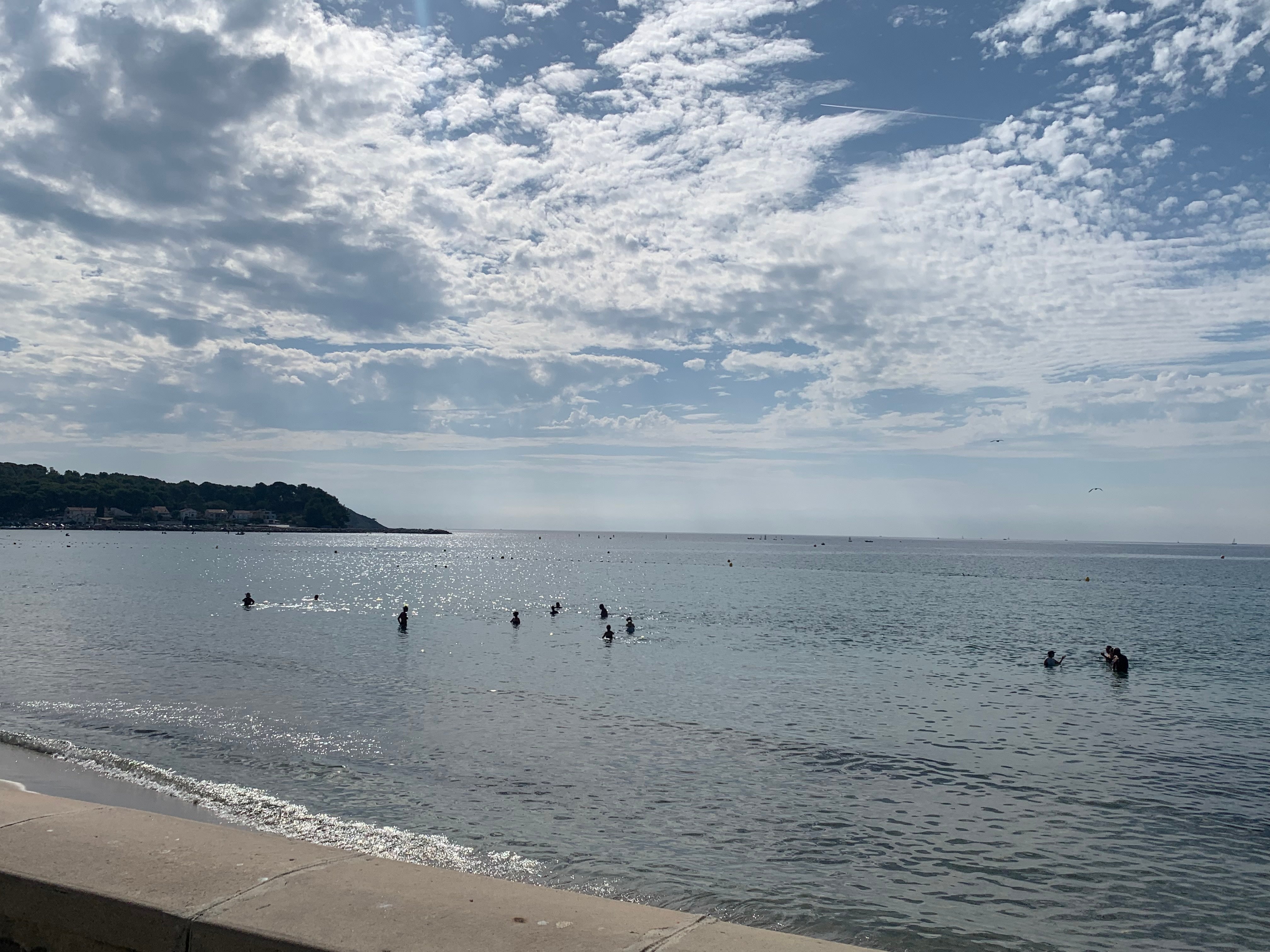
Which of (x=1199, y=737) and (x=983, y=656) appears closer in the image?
(x=1199, y=737)

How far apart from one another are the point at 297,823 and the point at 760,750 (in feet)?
35.9

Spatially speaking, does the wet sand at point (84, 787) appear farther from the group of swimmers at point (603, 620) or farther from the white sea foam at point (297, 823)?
the group of swimmers at point (603, 620)

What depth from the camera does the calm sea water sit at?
12.9 m

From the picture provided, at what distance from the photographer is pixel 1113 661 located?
36906 mm

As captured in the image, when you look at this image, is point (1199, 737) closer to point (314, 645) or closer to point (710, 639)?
point (710, 639)

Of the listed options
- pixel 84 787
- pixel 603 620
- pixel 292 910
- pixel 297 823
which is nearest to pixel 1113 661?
pixel 603 620

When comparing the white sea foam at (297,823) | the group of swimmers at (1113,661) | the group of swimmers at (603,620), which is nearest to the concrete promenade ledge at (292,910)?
the white sea foam at (297,823)

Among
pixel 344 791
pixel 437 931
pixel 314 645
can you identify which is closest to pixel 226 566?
pixel 314 645

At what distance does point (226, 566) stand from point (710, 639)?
89.7 meters

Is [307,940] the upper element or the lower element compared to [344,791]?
upper

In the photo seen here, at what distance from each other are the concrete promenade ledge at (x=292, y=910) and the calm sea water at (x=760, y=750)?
23.7 feet

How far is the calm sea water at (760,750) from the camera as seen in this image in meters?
12.9

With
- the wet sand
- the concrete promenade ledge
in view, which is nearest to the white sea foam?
the wet sand

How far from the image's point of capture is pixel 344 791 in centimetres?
1692
